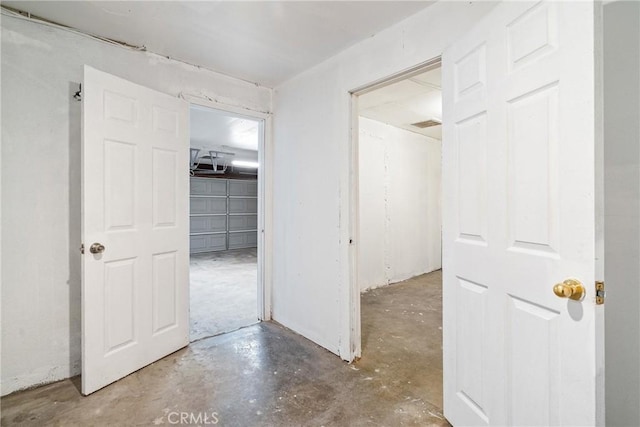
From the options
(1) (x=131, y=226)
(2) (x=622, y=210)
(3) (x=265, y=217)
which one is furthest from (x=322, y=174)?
(2) (x=622, y=210)

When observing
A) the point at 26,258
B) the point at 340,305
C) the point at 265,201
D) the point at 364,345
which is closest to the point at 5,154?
the point at 26,258

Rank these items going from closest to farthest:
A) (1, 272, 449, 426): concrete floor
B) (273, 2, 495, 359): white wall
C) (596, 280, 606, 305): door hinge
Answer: (596, 280, 606, 305): door hinge, (1, 272, 449, 426): concrete floor, (273, 2, 495, 359): white wall

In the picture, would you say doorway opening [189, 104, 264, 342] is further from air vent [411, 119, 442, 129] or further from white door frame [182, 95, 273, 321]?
air vent [411, 119, 442, 129]

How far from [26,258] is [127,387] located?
1083 millimetres

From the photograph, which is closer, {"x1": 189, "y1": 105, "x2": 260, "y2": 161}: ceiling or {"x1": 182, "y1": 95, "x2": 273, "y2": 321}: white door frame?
{"x1": 182, "y1": 95, "x2": 273, "y2": 321}: white door frame

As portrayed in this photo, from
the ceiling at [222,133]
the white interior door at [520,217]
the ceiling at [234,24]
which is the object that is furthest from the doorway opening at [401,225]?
the ceiling at [222,133]

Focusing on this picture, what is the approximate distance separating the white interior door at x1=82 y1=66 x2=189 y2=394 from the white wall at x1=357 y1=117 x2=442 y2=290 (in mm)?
2423

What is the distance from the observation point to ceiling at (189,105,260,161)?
4.39m

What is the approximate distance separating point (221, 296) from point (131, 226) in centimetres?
226

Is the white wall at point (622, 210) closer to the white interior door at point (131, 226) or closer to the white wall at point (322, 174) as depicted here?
the white wall at point (322, 174)

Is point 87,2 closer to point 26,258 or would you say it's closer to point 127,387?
point 26,258

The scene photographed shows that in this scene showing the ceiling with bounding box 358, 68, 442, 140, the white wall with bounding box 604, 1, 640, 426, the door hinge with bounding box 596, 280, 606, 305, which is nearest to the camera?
the door hinge with bounding box 596, 280, 606, 305

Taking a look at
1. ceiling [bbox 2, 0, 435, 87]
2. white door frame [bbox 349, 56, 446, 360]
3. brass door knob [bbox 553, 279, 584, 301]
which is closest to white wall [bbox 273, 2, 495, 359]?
white door frame [bbox 349, 56, 446, 360]

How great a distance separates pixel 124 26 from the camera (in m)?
2.05
